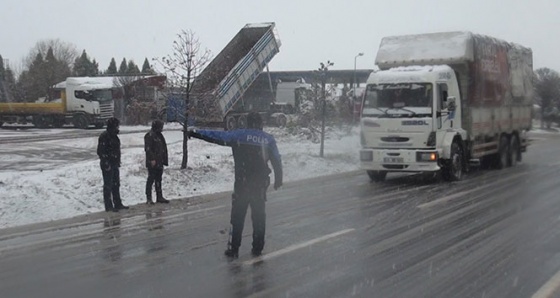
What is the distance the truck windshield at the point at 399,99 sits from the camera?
15.7 m

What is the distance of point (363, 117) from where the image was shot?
16.1 m

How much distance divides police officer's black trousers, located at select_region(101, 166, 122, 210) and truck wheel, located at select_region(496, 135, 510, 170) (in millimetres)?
12451

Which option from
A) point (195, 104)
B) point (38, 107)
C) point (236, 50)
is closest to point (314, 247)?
point (195, 104)

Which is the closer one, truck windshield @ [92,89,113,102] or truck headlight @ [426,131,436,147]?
truck headlight @ [426,131,436,147]

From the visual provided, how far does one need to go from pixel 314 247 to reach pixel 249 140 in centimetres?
180

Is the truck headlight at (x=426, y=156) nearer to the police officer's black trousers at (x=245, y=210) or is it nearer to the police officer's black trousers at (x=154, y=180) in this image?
the police officer's black trousers at (x=154, y=180)

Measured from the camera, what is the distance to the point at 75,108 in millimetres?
42500

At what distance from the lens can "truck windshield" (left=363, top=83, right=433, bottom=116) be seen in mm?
15656

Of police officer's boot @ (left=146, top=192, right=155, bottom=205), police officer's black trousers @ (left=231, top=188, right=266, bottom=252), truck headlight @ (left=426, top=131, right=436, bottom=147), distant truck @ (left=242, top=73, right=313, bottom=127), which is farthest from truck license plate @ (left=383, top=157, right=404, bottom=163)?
distant truck @ (left=242, top=73, right=313, bottom=127)

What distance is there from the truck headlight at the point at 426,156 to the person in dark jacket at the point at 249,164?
843cm

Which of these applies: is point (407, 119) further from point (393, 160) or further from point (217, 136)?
point (217, 136)

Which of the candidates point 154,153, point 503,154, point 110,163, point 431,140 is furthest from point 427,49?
point 110,163

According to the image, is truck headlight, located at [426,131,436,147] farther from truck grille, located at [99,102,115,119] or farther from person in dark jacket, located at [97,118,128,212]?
truck grille, located at [99,102,115,119]

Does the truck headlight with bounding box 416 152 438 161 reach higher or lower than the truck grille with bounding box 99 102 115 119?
lower
